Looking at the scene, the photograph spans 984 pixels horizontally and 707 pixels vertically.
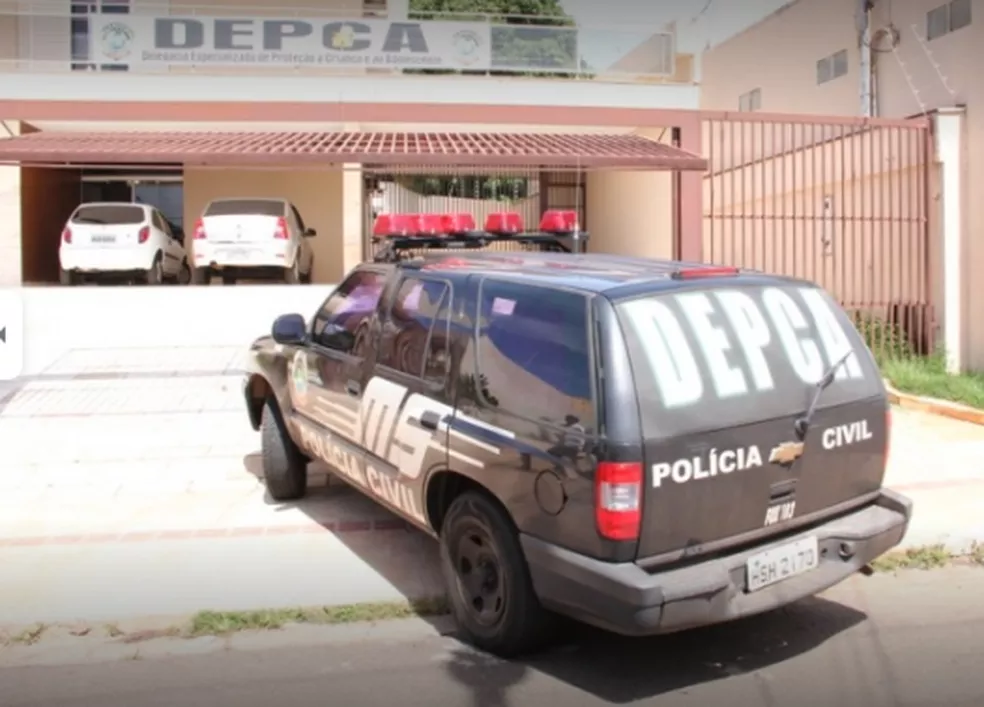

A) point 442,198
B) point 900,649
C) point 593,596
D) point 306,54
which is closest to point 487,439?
point 593,596

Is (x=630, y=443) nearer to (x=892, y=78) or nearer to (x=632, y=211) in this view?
(x=892, y=78)

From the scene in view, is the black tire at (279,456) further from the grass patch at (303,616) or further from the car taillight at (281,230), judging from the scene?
the car taillight at (281,230)

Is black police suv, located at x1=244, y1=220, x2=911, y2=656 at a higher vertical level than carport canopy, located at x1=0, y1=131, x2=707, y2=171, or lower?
lower

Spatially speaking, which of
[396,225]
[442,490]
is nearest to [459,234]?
[396,225]

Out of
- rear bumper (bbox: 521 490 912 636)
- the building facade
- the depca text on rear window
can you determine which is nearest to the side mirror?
rear bumper (bbox: 521 490 912 636)

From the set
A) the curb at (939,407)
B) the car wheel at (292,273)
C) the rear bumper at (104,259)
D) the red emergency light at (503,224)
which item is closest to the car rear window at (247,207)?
the car wheel at (292,273)

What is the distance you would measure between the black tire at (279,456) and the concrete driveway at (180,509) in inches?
6.8

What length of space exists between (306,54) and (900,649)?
13072 millimetres

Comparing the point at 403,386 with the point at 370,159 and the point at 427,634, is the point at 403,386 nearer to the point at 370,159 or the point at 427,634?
the point at 427,634

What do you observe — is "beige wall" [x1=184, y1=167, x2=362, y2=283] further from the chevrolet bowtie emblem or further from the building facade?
the chevrolet bowtie emblem

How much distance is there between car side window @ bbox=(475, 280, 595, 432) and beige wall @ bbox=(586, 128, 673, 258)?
10827mm

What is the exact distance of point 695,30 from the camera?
17781 mm

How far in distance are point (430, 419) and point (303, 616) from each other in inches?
48.2

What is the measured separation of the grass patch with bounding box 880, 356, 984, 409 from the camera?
945 cm
